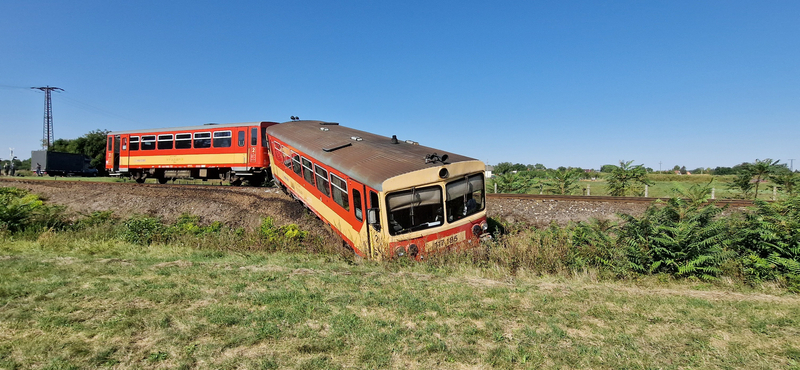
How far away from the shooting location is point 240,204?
43.8 feet

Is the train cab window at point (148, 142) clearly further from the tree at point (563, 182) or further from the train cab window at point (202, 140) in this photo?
the tree at point (563, 182)

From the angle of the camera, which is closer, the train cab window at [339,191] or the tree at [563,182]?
the train cab window at [339,191]

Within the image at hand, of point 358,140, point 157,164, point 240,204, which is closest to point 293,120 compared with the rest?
point 240,204

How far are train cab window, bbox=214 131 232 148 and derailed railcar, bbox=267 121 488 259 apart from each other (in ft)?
32.5

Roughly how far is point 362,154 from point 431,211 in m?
2.33

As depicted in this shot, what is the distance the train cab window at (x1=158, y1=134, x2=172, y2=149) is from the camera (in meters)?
19.8

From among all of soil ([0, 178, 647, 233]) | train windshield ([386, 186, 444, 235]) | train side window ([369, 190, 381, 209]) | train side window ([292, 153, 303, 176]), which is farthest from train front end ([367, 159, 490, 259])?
train side window ([292, 153, 303, 176])

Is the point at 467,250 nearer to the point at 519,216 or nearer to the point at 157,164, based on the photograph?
the point at 519,216

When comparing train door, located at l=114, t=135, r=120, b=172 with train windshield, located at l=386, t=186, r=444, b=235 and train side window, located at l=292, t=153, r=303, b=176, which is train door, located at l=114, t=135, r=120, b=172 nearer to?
train side window, located at l=292, t=153, r=303, b=176

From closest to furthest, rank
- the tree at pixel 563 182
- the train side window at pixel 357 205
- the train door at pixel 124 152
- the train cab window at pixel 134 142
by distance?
the train side window at pixel 357 205, the train cab window at pixel 134 142, the train door at pixel 124 152, the tree at pixel 563 182

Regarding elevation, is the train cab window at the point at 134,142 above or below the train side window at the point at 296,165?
above

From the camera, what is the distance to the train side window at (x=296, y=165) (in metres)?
12.2

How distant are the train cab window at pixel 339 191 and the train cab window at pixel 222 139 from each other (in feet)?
35.6

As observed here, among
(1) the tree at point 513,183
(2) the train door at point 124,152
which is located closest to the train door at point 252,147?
(2) the train door at point 124,152
